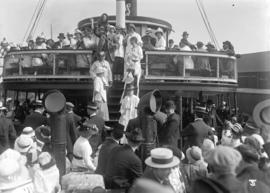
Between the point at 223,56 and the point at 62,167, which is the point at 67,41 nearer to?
the point at 223,56

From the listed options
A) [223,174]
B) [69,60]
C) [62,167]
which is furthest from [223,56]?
[223,174]

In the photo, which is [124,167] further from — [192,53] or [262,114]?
[192,53]

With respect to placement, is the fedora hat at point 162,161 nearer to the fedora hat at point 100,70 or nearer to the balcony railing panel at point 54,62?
the fedora hat at point 100,70

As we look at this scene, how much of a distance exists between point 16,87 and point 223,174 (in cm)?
1005

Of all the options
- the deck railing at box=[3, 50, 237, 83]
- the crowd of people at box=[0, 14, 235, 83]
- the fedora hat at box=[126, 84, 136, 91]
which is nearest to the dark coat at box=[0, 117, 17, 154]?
the fedora hat at box=[126, 84, 136, 91]

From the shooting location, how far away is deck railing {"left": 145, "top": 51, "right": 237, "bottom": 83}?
444 inches

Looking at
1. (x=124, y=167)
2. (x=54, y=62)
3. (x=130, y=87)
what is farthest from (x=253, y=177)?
(x=54, y=62)

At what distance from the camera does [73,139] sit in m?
7.19

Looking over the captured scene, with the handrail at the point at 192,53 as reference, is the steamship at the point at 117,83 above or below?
below

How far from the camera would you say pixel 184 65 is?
11375 millimetres

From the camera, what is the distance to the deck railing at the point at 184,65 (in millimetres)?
11266

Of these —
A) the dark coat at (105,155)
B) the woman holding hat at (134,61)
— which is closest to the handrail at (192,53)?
the woman holding hat at (134,61)

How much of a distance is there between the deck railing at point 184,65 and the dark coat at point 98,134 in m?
3.93

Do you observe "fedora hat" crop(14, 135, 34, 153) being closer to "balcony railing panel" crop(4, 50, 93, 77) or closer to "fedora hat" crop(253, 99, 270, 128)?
"fedora hat" crop(253, 99, 270, 128)
